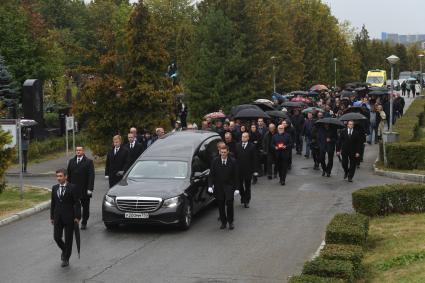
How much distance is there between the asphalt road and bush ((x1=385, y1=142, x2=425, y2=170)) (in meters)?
4.28

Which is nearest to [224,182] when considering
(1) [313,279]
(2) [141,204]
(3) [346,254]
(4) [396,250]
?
(2) [141,204]

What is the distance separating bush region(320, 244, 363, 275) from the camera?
31.6 feet

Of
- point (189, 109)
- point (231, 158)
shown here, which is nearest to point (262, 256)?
point (231, 158)

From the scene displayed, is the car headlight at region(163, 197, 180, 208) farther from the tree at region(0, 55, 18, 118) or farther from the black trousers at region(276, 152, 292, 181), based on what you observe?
the tree at region(0, 55, 18, 118)

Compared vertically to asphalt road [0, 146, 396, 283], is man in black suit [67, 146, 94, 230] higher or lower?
higher

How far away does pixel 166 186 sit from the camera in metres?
14.1

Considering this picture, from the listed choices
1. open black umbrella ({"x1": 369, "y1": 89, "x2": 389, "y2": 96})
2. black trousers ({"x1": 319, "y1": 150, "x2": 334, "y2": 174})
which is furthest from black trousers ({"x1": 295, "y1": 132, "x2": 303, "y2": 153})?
open black umbrella ({"x1": 369, "y1": 89, "x2": 389, "y2": 96})

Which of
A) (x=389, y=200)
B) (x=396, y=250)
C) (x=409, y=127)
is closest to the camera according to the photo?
(x=396, y=250)

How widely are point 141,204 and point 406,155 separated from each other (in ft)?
35.4

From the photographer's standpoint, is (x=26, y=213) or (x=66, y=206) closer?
(x=66, y=206)

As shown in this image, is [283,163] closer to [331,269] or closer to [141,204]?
[141,204]

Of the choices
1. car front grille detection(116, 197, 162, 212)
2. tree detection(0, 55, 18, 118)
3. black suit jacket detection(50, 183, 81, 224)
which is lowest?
car front grille detection(116, 197, 162, 212)

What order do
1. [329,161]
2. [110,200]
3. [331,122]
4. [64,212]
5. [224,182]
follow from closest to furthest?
[64,212]
[110,200]
[224,182]
[329,161]
[331,122]

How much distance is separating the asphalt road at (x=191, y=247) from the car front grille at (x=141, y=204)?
0.54 meters
